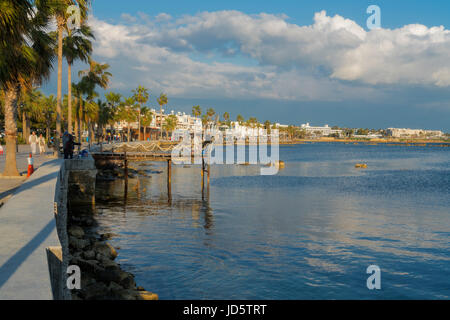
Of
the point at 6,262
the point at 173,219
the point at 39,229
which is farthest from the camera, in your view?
the point at 173,219

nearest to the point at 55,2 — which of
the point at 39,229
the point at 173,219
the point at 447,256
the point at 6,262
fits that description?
the point at 39,229

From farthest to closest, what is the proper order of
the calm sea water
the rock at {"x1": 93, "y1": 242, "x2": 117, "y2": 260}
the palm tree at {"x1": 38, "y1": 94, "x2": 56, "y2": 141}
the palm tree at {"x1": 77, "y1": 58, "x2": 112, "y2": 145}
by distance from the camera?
1. the palm tree at {"x1": 38, "y1": 94, "x2": 56, "y2": 141}
2. the palm tree at {"x1": 77, "y1": 58, "x2": 112, "y2": 145}
3. the rock at {"x1": 93, "y1": 242, "x2": 117, "y2": 260}
4. the calm sea water

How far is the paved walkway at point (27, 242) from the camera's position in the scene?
244 inches

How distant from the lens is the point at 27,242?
338 inches

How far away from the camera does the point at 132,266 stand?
16516mm

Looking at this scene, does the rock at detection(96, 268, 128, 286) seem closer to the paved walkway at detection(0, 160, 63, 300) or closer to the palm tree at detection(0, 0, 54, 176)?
the paved walkway at detection(0, 160, 63, 300)

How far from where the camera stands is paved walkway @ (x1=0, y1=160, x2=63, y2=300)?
6.20 m

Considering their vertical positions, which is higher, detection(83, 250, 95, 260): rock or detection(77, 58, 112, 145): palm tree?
detection(77, 58, 112, 145): palm tree

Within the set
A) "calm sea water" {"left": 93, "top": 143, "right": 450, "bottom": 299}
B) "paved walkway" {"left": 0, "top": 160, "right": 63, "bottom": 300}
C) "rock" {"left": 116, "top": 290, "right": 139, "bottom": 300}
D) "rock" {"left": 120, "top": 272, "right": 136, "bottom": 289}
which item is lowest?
"calm sea water" {"left": 93, "top": 143, "right": 450, "bottom": 299}

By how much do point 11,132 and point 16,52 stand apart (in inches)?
389

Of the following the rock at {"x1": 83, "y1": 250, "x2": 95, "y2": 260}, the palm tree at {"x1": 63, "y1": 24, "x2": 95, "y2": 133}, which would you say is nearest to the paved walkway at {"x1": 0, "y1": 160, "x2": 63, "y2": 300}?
the rock at {"x1": 83, "y1": 250, "x2": 95, "y2": 260}

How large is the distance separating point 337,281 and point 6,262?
1179cm

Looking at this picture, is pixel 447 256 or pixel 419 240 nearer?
pixel 447 256
